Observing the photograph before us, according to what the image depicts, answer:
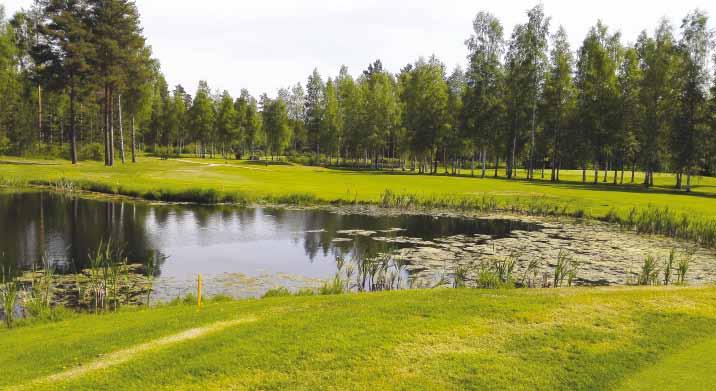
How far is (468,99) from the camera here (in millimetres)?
91938

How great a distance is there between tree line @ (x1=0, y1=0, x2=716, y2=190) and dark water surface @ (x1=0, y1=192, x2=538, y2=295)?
28.5 metres

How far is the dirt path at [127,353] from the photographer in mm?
10602

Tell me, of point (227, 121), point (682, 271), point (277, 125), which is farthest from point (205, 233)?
point (227, 121)

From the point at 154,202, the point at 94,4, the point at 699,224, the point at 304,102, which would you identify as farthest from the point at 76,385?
the point at 304,102

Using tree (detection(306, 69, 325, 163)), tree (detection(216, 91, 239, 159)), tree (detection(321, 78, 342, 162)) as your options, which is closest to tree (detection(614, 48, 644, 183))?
tree (detection(321, 78, 342, 162))

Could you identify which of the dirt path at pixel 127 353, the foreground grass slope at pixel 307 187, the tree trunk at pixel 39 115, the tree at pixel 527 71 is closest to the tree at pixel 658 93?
the foreground grass slope at pixel 307 187

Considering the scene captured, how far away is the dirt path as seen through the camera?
1060cm

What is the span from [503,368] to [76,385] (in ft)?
28.6

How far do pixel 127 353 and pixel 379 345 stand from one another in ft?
19.0

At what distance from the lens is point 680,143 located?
69.4m

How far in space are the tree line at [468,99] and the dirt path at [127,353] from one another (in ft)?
203

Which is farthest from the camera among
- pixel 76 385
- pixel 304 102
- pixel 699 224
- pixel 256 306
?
pixel 304 102

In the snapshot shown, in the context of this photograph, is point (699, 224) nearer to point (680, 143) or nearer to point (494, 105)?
point (680, 143)

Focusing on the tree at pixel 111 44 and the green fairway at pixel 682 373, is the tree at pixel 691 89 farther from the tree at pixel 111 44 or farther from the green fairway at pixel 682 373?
the tree at pixel 111 44
